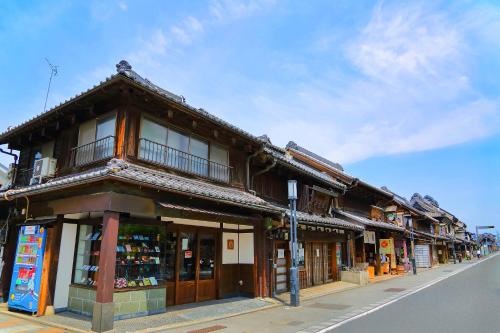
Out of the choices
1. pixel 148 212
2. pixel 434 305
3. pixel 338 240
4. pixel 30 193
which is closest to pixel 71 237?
pixel 30 193

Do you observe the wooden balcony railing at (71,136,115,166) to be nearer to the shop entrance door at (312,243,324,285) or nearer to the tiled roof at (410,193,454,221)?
the shop entrance door at (312,243,324,285)

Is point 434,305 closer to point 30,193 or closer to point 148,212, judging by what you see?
point 148,212

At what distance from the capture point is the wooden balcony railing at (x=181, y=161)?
1110 centimetres

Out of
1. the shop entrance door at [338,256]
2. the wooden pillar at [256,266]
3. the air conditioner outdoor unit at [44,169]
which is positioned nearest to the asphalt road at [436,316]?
the wooden pillar at [256,266]

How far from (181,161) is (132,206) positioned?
3.14 metres

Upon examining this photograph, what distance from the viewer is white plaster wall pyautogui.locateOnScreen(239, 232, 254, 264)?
14.5 metres

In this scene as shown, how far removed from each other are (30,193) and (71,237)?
1.97 metres

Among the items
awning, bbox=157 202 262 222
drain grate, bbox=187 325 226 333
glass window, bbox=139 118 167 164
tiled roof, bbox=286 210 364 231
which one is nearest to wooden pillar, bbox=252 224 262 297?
tiled roof, bbox=286 210 364 231

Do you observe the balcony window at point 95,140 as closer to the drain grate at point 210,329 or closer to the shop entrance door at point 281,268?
the drain grate at point 210,329

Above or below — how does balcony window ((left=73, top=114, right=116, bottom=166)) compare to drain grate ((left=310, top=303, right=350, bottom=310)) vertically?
above

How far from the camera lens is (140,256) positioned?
10586 millimetres

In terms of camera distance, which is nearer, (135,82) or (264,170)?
(135,82)

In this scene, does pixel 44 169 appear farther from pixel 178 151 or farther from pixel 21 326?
pixel 21 326

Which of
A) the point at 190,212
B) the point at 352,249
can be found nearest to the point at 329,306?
the point at 190,212
